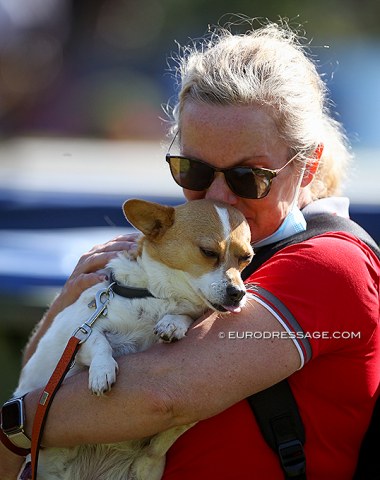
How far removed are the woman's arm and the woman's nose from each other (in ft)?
1.30

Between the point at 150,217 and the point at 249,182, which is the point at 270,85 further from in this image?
the point at 150,217

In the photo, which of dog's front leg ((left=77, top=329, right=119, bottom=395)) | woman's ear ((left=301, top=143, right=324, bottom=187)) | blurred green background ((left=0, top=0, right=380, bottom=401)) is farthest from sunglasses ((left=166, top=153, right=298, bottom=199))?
blurred green background ((left=0, top=0, right=380, bottom=401))

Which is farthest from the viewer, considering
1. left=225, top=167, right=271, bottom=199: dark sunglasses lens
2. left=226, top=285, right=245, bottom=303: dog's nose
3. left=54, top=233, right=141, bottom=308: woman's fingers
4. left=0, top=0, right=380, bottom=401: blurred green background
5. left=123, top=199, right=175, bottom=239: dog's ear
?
left=0, top=0, right=380, bottom=401: blurred green background

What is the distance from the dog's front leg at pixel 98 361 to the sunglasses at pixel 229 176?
1.56 feet

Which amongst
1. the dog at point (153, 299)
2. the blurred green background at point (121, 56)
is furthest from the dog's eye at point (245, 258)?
the blurred green background at point (121, 56)

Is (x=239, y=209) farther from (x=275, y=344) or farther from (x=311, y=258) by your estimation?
(x=275, y=344)

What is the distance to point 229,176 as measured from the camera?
2145mm

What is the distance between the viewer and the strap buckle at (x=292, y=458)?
1.91 meters

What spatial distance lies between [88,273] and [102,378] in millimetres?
587

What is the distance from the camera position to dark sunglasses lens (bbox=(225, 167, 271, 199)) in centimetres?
211

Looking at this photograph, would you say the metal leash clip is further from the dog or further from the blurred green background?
the blurred green background

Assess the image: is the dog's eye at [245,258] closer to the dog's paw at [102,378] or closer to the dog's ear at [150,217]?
the dog's ear at [150,217]

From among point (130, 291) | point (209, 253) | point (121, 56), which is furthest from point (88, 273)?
point (121, 56)

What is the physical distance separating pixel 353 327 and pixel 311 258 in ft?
0.62
